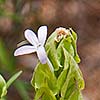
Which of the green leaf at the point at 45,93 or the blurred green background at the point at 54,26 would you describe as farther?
the blurred green background at the point at 54,26

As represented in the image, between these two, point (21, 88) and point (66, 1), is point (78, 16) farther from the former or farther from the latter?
point (21, 88)

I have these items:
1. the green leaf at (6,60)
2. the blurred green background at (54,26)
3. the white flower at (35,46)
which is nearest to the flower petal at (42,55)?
the white flower at (35,46)

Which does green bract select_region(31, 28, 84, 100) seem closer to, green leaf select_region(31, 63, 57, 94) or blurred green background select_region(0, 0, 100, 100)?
green leaf select_region(31, 63, 57, 94)

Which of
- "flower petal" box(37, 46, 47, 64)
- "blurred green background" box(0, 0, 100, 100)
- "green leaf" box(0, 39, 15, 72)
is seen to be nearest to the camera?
"flower petal" box(37, 46, 47, 64)

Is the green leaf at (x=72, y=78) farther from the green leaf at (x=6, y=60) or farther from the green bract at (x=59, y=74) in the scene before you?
the green leaf at (x=6, y=60)

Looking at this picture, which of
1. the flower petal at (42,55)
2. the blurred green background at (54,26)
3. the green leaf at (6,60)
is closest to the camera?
the flower petal at (42,55)

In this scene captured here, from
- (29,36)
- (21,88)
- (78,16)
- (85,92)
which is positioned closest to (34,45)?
(29,36)

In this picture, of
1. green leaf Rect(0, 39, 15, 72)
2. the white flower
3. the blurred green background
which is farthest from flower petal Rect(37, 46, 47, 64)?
the blurred green background
